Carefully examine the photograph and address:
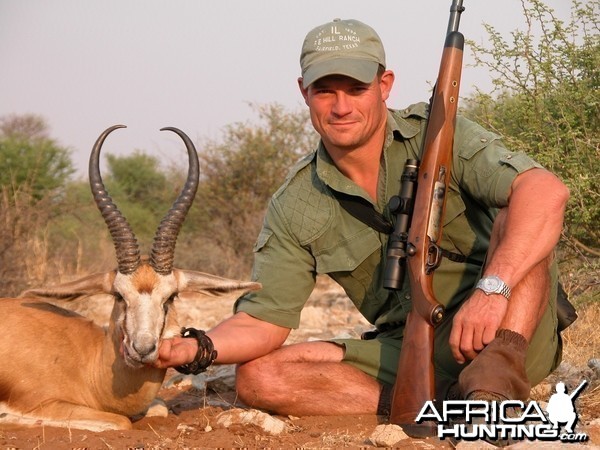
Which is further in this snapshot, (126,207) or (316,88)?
(126,207)

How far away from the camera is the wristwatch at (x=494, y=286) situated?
4547mm

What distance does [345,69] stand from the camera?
5.32 metres

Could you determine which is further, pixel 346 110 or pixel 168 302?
pixel 168 302

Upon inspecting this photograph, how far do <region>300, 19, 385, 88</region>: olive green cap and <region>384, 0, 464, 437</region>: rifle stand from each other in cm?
44

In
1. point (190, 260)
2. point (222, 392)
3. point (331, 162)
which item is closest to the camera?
point (331, 162)

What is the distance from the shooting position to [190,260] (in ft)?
55.7

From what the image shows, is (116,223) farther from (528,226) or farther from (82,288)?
(528,226)

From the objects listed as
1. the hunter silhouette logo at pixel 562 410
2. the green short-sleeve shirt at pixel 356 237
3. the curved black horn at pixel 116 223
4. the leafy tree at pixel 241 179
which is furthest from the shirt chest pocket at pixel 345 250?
the leafy tree at pixel 241 179

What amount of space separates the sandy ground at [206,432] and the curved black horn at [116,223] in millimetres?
1010

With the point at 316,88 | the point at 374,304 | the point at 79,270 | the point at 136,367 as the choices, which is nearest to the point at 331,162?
the point at 316,88

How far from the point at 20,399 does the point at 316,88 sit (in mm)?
2705

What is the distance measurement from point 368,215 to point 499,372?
1.59 meters

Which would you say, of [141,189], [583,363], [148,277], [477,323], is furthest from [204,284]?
[141,189]

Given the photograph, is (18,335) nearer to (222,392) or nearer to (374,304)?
(222,392)
